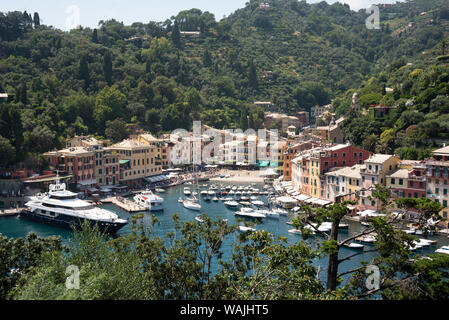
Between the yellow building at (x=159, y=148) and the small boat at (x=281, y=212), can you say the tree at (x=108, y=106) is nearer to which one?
the yellow building at (x=159, y=148)

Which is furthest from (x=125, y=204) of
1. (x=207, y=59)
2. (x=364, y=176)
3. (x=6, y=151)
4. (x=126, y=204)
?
(x=207, y=59)

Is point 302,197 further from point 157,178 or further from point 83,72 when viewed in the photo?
point 83,72

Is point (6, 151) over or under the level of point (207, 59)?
under

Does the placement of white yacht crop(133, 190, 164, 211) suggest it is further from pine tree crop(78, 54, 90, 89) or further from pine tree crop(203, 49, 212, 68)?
pine tree crop(203, 49, 212, 68)

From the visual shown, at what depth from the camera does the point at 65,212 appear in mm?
29188

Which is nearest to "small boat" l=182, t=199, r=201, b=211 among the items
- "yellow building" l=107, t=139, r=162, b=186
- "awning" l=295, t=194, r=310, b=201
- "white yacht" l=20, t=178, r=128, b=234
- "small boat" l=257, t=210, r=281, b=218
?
→ "small boat" l=257, t=210, r=281, b=218

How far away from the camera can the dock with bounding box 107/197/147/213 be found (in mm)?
33719

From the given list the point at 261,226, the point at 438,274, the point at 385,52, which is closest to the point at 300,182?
the point at 261,226

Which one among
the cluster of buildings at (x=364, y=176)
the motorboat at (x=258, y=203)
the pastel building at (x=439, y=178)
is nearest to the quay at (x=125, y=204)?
the motorboat at (x=258, y=203)

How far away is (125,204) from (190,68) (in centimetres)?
4657

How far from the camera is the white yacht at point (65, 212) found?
2784cm

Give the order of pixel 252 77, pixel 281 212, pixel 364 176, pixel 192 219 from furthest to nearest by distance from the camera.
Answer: pixel 252 77 < pixel 281 212 < pixel 192 219 < pixel 364 176
